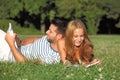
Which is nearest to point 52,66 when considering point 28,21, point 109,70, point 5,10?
point 109,70

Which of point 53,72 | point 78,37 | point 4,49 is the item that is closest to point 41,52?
point 4,49

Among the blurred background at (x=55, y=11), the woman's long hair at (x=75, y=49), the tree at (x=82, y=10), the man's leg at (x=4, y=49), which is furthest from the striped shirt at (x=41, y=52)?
the tree at (x=82, y=10)

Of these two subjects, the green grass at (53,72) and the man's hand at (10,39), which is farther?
the man's hand at (10,39)

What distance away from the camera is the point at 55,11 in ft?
233

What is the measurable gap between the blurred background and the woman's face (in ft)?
188

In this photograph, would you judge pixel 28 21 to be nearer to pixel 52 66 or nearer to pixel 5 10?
pixel 5 10

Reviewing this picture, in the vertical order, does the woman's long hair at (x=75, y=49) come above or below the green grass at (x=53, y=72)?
above

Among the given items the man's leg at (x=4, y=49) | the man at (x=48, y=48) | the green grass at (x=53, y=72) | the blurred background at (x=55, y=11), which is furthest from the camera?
the blurred background at (x=55, y=11)

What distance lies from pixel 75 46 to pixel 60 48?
0.27 meters

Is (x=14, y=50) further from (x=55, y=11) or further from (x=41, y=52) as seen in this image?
(x=55, y=11)

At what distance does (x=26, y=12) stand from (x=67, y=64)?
2479 inches

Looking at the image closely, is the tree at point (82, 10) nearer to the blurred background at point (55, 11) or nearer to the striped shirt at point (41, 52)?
the blurred background at point (55, 11)

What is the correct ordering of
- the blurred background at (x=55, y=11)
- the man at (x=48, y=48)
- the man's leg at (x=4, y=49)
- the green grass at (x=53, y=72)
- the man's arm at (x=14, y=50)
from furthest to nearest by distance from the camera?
the blurred background at (x=55, y=11) → the man's leg at (x=4, y=49) → the man at (x=48, y=48) → the man's arm at (x=14, y=50) → the green grass at (x=53, y=72)

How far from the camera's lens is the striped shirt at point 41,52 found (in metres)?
8.23
